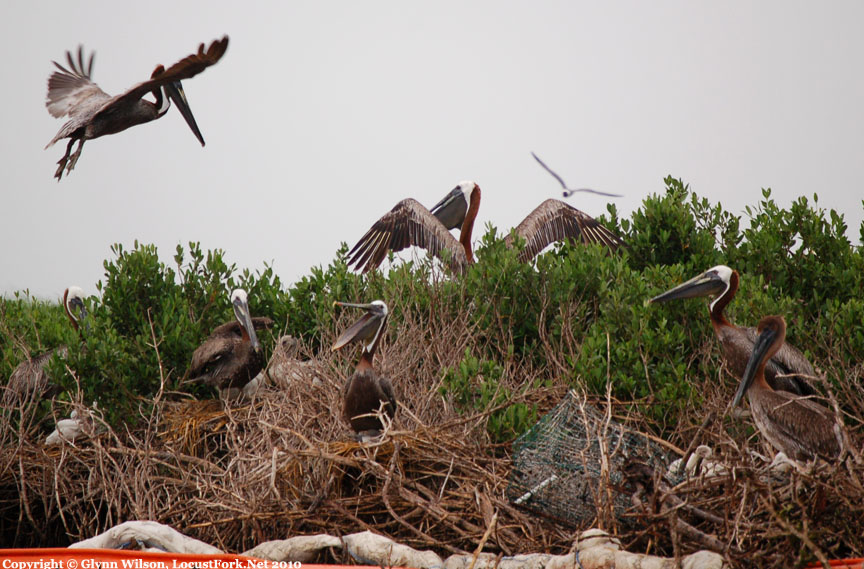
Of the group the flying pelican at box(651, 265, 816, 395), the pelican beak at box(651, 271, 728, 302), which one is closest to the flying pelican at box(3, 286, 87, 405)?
the pelican beak at box(651, 271, 728, 302)

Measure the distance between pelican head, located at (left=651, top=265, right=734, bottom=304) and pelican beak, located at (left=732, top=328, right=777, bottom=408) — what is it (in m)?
1.00

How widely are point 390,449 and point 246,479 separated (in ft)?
3.03

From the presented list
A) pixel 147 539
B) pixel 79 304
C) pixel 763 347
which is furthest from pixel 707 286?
pixel 79 304

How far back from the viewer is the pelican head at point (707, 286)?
6.66 m

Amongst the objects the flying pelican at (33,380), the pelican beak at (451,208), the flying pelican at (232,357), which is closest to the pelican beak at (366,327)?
the flying pelican at (232,357)

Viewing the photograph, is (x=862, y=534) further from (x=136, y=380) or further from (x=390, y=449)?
(x=136, y=380)

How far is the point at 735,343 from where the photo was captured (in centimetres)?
636

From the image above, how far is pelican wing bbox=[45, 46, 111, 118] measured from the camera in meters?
8.28

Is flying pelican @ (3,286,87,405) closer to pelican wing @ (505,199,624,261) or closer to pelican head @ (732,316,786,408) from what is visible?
pelican wing @ (505,199,624,261)

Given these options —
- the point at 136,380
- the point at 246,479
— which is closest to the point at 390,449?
the point at 246,479

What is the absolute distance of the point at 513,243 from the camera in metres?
9.27

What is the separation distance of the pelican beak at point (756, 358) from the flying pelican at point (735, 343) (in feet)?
1.38

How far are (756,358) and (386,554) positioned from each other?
2.54m

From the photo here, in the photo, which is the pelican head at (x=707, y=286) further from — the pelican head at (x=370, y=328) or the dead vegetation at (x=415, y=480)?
the pelican head at (x=370, y=328)
